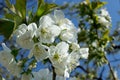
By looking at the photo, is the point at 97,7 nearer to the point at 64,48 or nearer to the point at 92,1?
the point at 92,1

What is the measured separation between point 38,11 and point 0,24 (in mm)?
216

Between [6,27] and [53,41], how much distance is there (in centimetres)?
27

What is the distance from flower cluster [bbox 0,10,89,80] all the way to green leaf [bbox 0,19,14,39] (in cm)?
7

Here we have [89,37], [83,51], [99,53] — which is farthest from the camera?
[89,37]

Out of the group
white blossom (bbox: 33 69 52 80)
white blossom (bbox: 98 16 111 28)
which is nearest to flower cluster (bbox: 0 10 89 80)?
white blossom (bbox: 33 69 52 80)

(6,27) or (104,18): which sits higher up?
(6,27)

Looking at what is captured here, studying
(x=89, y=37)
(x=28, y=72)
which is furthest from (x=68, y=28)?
(x=89, y=37)

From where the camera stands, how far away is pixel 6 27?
53.2 inches

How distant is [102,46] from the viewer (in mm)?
3688

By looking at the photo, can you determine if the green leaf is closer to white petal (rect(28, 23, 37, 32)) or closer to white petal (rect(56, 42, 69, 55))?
white petal (rect(28, 23, 37, 32))

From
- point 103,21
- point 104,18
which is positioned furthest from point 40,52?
point 104,18

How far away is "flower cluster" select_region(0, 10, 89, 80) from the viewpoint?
57.8 inches

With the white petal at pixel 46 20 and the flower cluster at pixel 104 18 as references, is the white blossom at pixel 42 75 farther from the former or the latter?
the flower cluster at pixel 104 18

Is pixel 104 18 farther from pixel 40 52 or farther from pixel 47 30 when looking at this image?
pixel 40 52
